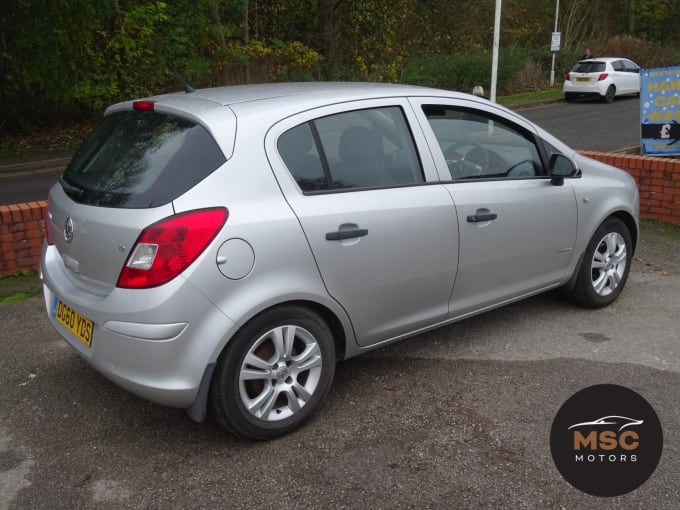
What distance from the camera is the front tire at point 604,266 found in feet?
15.8

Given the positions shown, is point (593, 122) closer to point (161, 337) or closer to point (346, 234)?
point (346, 234)

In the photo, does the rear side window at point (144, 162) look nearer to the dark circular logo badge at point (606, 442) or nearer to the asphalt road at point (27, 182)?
the dark circular logo badge at point (606, 442)

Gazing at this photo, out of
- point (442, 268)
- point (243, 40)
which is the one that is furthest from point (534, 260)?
point (243, 40)

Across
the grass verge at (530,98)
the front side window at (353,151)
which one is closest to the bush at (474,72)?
the grass verge at (530,98)

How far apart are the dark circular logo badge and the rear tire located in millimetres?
21847

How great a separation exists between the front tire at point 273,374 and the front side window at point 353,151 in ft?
2.22

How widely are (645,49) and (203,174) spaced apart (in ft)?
113

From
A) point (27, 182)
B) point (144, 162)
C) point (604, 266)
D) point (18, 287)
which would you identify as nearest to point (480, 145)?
point (604, 266)

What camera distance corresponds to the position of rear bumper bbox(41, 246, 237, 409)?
9.64 ft

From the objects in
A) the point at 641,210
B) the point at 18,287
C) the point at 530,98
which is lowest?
the point at 18,287

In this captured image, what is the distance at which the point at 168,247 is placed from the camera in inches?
115

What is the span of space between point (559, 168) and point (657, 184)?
11.3 feet

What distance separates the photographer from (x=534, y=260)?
4.36m

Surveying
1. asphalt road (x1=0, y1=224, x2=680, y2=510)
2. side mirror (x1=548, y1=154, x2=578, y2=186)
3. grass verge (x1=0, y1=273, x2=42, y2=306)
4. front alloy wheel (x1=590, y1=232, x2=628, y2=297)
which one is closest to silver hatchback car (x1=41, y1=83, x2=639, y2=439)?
side mirror (x1=548, y1=154, x2=578, y2=186)
